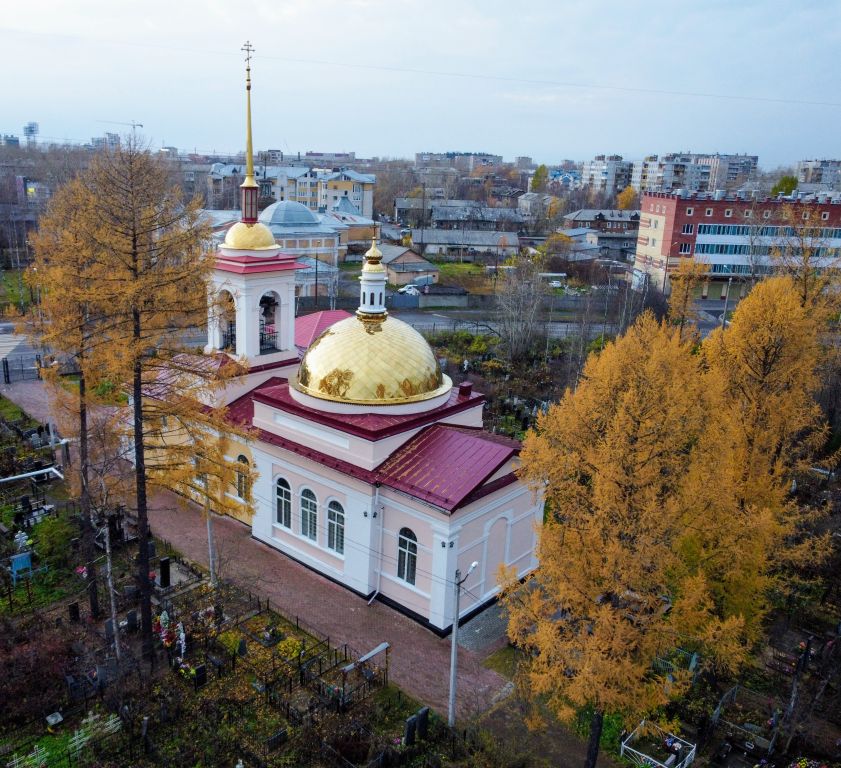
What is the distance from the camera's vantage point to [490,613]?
51.2 ft

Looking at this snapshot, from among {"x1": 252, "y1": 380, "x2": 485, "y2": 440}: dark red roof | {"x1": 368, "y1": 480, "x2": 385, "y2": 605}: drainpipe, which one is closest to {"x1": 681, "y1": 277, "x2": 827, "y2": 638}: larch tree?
{"x1": 252, "y1": 380, "x2": 485, "y2": 440}: dark red roof

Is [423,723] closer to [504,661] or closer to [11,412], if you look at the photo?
[504,661]

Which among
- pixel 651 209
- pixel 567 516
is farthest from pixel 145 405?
pixel 651 209

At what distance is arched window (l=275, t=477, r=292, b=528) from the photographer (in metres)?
17.2

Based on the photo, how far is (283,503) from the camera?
683 inches

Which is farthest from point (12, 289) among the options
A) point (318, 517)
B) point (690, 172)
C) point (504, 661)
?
point (690, 172)

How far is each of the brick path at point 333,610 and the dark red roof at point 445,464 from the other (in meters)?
2.98

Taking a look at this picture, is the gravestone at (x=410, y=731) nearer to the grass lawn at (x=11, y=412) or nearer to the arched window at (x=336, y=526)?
the arched window at (x=336, y=526)

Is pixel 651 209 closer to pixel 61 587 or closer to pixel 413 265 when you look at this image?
pixel 413 265

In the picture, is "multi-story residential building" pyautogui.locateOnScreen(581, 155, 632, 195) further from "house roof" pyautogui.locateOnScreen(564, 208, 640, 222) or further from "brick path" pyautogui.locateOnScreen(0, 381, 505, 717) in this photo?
"brick path" pyautogui.locateOnScreen(0, 381, 505, 717)

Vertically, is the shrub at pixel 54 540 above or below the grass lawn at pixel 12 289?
below

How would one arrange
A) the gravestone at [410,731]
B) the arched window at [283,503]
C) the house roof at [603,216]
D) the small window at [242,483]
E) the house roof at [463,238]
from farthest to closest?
the house roof at [603,216]
the house roof at [463,238]
the arched window at [283,503]
the small window at [242,483]
the gravestone at [410,731]

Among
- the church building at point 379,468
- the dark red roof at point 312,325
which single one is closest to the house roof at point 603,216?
the dark red roof at point 312,325

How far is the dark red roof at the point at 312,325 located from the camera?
22297 millimetres
